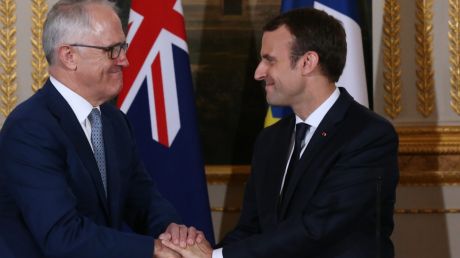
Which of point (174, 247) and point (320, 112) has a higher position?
point (320, 112)

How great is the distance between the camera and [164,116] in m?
4.55

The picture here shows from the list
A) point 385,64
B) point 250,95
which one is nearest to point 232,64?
point 250,95

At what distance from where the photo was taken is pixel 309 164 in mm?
3105

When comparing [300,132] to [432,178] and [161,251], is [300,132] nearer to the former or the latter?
[161,251]

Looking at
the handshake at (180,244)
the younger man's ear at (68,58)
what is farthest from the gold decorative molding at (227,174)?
the younger man's ear at (68,58)

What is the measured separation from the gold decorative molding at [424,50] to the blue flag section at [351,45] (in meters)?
0.66

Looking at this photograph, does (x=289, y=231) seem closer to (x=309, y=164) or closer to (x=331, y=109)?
(x=309, y=164)

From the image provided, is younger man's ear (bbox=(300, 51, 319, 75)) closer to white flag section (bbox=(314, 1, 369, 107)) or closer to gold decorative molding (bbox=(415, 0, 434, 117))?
white flag section (bbox=(314, 1, 369, 107))

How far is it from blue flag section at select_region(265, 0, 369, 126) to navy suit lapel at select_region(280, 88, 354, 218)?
3.98 ft

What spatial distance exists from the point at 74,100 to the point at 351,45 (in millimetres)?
1805

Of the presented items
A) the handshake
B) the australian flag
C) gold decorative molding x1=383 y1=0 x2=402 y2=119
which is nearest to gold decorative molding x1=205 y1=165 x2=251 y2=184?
the australian flag

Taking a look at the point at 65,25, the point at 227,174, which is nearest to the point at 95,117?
the point at 65,25

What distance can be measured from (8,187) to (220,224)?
2.45 metres

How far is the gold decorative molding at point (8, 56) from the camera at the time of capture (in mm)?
5188
